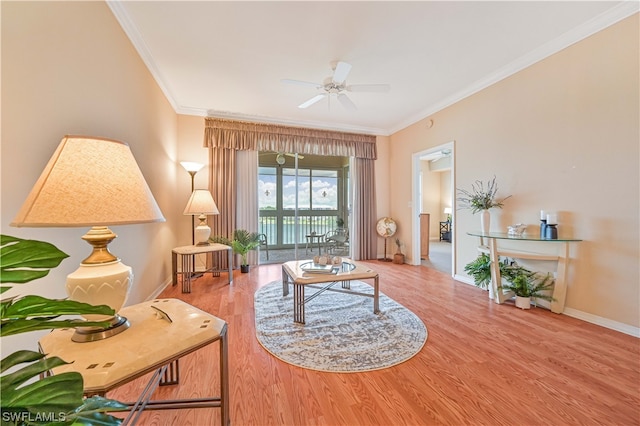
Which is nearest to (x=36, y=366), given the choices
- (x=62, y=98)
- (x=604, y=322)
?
(x=62, y=98)

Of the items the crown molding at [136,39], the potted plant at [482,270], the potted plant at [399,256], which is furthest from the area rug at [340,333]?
the crown molding at [136,39]

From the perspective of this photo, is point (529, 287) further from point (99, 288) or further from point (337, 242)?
point (99, 288)

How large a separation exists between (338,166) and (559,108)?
11.6 ft

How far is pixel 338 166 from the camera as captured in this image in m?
5.39

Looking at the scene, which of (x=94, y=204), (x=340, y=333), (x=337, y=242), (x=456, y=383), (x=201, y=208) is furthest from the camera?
(x=337, y=242)

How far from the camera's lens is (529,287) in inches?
103

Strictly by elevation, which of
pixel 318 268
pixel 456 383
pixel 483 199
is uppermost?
pixel 483 199

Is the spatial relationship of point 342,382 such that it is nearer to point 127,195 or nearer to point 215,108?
point 127,195

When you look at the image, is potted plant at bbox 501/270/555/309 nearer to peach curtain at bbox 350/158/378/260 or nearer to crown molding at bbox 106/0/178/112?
peach curtain at bbox 350/158/378/260

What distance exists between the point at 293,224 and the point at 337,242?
108 cm

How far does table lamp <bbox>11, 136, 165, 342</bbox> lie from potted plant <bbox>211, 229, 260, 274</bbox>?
2809 millimetres

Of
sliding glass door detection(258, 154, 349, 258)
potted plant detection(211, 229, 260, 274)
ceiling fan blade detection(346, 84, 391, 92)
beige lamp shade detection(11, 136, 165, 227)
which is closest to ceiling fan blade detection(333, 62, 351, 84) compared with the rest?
ceiling fan blade detection(346, 84, 391, 92)

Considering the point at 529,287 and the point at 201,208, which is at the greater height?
the point at 201,208

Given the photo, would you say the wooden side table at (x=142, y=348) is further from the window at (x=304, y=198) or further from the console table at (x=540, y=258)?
the window at (x=304, y=198)
